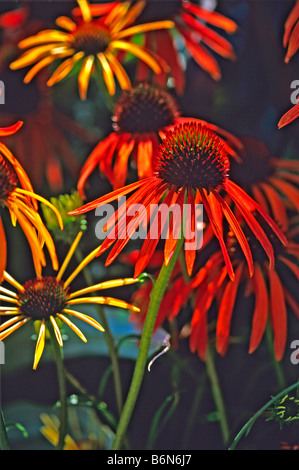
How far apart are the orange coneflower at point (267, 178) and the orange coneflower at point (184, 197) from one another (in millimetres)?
88

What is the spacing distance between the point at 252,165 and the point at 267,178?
0.05 ft

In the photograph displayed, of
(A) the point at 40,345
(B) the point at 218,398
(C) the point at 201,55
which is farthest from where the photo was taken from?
(C) the point at 201,55

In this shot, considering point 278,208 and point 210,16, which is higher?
point 210,16

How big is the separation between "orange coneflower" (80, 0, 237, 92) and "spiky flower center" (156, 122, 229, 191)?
0.17m

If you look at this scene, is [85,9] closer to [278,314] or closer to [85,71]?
[85,71]

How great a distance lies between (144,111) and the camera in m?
0.52

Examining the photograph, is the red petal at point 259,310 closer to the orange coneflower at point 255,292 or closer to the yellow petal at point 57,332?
the orange coneflower at point 255,292

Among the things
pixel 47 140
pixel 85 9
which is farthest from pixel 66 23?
pixel 47 140

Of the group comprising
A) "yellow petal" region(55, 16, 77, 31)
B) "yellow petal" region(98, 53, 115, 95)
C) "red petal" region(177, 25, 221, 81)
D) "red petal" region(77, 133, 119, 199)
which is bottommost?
"red petal" region(77, 133, 119, 199)

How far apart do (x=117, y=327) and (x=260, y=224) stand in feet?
0.53

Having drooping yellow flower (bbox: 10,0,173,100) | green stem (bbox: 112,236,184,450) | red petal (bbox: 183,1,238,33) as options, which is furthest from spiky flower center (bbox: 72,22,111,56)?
green stem (bbox: 112,236,184,450)

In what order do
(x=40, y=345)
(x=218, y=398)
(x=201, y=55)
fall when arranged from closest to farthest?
1. (x=40, y=345)
2. (x=218, y=398)
3. (x=201, y=55)

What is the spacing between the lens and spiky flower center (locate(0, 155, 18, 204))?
0.43 metres

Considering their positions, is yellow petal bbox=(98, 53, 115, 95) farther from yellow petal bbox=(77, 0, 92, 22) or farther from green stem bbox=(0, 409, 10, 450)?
green stem bbox=(0, 409, 10, 450)
